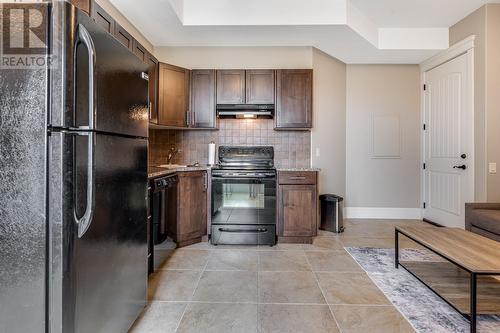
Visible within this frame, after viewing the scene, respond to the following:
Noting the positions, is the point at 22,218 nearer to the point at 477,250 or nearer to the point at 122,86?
the point at 122,86

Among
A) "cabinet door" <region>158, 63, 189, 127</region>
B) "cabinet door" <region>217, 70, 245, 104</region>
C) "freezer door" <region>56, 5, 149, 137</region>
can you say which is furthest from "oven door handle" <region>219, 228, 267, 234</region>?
"freezer door" <region>56, 5, 149, 137</region>

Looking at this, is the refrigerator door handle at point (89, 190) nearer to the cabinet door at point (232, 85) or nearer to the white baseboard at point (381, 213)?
the cabinet door at point (232, 85)

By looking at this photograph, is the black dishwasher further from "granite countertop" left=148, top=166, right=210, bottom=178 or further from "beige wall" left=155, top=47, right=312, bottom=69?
"beige wall" left=155, top=47, right=312, bottom=69

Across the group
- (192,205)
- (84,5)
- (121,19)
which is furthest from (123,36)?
(192,205)

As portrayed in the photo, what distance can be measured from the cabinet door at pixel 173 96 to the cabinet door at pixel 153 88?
7 cm

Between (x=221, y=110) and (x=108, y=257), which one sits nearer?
(x=108, y=257)

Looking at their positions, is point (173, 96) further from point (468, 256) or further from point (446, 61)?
point (446, 61)

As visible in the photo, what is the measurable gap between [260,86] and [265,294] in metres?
2.62

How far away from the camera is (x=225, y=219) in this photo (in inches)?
128

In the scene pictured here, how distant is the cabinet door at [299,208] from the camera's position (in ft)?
10.8

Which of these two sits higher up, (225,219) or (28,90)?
(28,90)

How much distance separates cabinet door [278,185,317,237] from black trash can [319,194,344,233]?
627mm

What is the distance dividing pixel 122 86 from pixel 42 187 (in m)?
0.66

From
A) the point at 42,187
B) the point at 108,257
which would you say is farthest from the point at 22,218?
the point at 108,257
